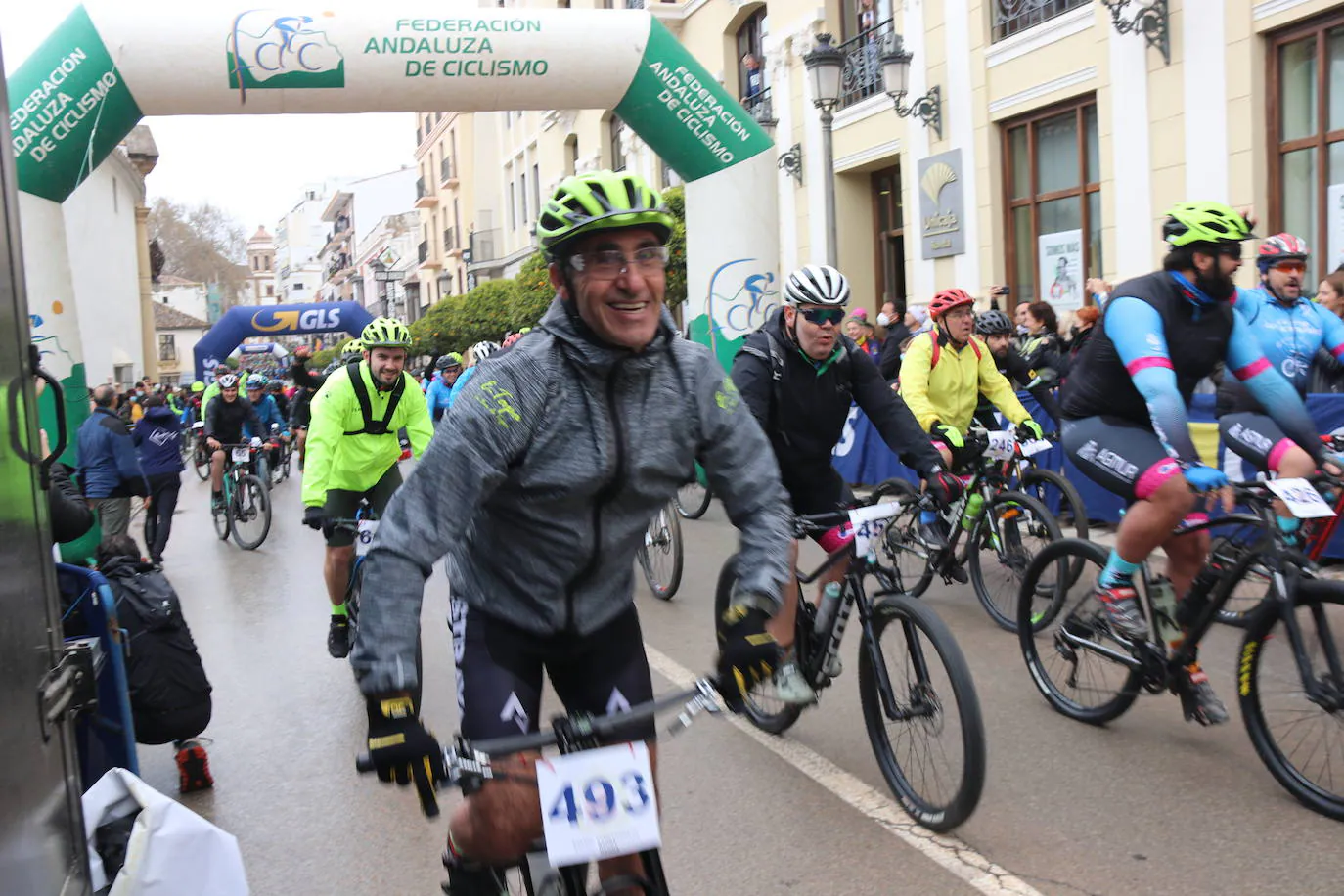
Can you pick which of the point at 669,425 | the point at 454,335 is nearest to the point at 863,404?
the point at 669,425

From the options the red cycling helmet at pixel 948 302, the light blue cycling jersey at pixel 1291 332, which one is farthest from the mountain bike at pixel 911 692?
the light blue cycling jersey at pixel 1291 332

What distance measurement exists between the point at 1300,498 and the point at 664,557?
189 inches

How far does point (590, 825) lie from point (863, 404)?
9.61 ft

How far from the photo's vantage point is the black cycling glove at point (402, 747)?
222cm

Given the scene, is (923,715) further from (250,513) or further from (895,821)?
(250,513)

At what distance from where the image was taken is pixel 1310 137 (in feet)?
36.2

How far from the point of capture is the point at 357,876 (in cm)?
404

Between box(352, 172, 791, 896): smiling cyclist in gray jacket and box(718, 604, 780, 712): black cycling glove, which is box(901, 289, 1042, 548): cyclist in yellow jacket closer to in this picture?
box(352, 172, 791, 896): smiling cyclist in gray jacket

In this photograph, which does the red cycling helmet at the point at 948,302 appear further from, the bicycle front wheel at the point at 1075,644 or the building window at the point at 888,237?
the building window at the point at 888,237

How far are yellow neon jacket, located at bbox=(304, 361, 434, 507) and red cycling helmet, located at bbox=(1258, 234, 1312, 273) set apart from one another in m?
5.22

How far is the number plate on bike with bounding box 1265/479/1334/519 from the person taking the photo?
3965 millimetres

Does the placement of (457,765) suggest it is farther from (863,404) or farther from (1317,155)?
(1317,155)

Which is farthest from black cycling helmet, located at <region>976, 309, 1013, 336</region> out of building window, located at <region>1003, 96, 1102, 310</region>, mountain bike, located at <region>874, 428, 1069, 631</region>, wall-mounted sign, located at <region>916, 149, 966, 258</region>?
wall-mounted sign, located at <region>916, 149, 966, 258</region>

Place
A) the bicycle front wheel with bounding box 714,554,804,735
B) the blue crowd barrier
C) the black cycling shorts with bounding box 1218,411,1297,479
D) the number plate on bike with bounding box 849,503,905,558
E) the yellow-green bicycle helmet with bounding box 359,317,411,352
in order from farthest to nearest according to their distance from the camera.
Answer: the blue crowd barrier < the yellow-green bicycle helmet with bounding box 359,317,411,352 < the black cycling shorts with bounding box 1218,411,1297,479 < the bicycle front wheel with bounding box 714,554,804,735 < the number plate on bike with bounding box 849,503,905,558
